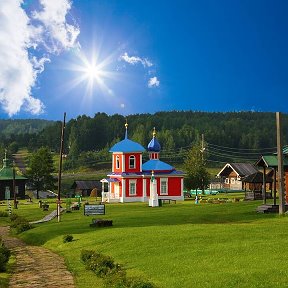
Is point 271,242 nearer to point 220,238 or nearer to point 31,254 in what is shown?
point 220,238

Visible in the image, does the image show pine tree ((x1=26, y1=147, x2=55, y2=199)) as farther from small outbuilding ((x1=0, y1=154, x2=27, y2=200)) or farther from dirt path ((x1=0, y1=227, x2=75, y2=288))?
dirt path ((x1=0, y1=227, x2=75, y2=288))

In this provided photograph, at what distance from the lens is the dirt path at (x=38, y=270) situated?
2584 cm

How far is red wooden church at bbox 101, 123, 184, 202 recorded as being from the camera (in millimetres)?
84062

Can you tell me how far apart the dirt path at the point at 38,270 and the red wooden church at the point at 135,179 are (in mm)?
43698

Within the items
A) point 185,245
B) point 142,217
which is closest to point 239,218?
point 142,217

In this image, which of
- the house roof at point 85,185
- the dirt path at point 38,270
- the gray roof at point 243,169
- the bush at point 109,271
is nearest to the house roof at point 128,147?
the house roof at point 85,185

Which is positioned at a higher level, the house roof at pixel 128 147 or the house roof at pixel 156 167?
the house roof at pixel 128 147

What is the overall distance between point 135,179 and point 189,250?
56.1m

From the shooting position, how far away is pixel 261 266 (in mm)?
22828

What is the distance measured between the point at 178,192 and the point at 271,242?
189ft

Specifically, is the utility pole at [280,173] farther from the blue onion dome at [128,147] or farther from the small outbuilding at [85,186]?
the small outbuilding at [85,186]

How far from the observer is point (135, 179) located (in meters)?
84.4

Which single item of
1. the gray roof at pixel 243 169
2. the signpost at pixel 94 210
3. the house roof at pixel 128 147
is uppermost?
the house roof at pixel 128 147

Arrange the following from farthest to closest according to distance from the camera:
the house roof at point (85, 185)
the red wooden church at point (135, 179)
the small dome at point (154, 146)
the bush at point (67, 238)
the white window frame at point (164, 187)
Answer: the house roof at point (85, 185) < the small dome at point (154, 146) < the white window frame at point (164, 187) < the red wooden church at point (135, 179) < the bush at point (67, 238)
